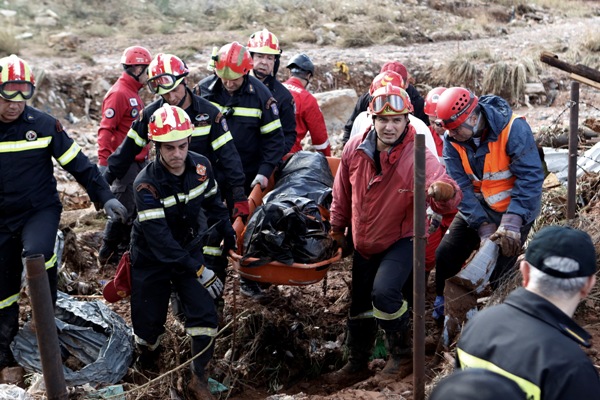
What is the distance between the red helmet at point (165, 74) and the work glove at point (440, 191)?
2.20 meters

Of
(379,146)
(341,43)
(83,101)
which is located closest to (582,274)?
(379,146)

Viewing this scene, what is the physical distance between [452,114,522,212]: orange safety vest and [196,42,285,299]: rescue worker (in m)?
1.67

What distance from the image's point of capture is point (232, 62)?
5820 millimetres

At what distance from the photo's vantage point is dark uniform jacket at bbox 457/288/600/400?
2082 mm

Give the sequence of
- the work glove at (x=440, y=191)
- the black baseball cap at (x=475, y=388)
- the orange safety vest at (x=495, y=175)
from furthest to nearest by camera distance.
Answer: the orange safety vest at (x=495, y=175)
the work glove at (x=440, y=191)
the black baseball cap at (x=475, y=388)

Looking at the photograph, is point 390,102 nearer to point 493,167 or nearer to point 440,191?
point 440,191

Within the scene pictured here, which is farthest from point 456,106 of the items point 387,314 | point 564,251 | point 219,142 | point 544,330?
point 544,330

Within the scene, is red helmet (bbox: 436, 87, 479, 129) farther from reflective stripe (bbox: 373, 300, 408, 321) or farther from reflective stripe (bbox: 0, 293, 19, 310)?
reflective stripe (bbox: 0, 293, 19, 310)

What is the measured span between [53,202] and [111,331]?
0.97 metres

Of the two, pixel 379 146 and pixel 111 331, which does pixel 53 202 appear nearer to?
pixel 111 331

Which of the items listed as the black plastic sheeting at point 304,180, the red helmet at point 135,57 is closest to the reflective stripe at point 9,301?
the black plastic sheeting at point 304,180

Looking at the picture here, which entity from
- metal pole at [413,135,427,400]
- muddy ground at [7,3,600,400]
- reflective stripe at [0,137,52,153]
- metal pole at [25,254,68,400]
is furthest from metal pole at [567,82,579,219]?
metal pole at [25,254,68,400]

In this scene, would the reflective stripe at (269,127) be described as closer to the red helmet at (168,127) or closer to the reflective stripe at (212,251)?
the reflective stripe at (212,251)

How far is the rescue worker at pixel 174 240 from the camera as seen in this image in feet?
15.2
